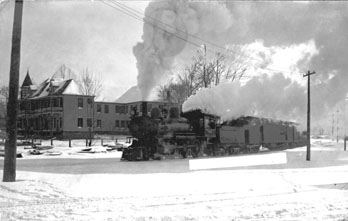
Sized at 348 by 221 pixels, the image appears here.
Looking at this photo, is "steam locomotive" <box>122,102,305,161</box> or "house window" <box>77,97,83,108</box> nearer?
"steam locomotive" <box>122,102,305,161</box>

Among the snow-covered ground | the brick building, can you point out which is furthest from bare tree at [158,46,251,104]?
the snow-covered ground

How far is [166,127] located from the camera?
73.9 feet

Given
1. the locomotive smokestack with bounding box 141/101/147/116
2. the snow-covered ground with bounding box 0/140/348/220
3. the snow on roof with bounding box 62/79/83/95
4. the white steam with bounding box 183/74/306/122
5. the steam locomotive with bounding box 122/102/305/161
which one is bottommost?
the snow-covered ground with bounding box 0/140/348/220

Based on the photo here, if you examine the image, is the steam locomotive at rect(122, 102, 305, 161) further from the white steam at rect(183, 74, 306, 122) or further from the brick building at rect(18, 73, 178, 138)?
the brick building at rect(18, 73, 178, 138)

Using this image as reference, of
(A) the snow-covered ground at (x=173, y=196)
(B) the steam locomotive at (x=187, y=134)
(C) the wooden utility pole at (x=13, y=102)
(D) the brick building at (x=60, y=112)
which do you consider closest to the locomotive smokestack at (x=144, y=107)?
(B) the steam locomotive at (x=187, y=134)

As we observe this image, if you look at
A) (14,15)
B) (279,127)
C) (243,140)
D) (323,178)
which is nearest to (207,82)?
(279,127)

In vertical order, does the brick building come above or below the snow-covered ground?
above

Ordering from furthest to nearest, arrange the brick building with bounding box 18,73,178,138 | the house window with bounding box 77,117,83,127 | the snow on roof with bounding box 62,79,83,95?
the house window with bounding box 77,117,83,127 < the snow on roof with bounding box 62,79,83,95 < the brick building with bounding box 18,73,178,138

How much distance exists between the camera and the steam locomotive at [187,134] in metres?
22.5

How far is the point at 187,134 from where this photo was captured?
2444cm

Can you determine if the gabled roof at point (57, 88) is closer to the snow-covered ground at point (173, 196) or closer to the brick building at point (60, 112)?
the brick building at point (60, 112)

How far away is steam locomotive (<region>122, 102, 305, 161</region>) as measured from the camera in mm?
22469

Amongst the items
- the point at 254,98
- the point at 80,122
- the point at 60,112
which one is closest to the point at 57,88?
the point at 60,112

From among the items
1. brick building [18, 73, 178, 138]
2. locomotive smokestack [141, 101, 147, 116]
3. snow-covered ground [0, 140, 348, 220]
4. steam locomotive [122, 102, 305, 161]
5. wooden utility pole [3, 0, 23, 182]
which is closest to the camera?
snow-covered ground [0, 140, 348, 220]
